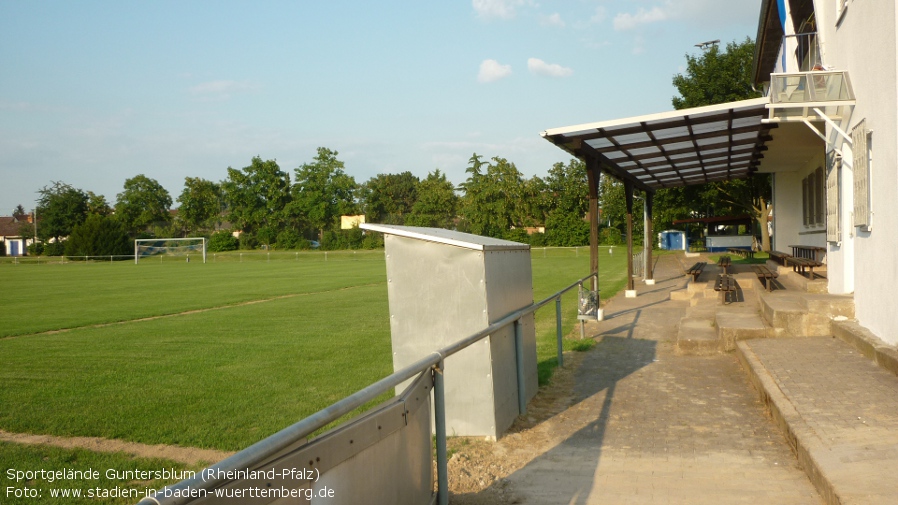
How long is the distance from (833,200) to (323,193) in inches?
3399

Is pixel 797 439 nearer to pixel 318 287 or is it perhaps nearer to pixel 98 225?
pixel 318 287

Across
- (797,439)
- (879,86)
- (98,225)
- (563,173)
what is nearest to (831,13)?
(879,86)

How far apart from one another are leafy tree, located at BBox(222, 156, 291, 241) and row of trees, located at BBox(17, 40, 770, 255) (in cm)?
12

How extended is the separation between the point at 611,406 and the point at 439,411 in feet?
12.3

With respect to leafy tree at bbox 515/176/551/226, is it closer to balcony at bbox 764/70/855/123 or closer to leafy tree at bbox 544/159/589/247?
leafy tree at bbox 544/159/589/247

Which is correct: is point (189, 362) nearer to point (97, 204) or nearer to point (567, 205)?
point (567, 205)

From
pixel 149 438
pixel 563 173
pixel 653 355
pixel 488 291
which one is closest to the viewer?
pixel 488 291

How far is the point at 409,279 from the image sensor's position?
6148mm

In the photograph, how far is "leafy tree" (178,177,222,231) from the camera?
330ft

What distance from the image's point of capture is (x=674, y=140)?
47.1ft

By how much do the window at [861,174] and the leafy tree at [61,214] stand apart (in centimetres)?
9946

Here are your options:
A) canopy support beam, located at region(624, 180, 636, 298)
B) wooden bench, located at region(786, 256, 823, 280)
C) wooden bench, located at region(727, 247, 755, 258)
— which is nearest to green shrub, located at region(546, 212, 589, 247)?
wooden bench, located at region(727, 247, 755, 258)

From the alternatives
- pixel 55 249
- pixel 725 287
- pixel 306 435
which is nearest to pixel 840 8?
pixel 725 287

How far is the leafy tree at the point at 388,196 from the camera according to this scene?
111 meters
